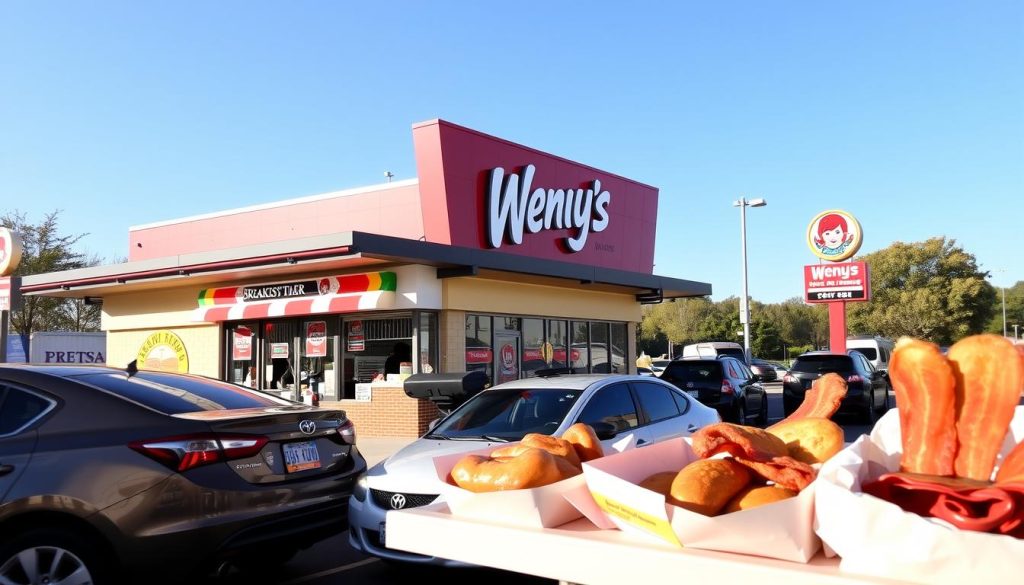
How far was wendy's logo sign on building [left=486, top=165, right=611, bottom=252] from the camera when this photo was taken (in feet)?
57.4

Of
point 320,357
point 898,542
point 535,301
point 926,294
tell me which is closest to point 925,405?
point 898,542

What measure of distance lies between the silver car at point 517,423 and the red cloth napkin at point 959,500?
4.26m

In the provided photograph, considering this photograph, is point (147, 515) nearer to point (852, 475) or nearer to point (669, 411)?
point (852, 475)

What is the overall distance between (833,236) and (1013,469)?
92.0ft

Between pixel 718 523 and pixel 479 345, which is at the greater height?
pixel 479 345

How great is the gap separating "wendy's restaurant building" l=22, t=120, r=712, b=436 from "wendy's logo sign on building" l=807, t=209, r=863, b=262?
7572 mm

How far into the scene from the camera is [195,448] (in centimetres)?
473

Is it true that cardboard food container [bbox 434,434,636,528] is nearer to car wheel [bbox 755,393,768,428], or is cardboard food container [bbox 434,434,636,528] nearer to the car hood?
the car hood

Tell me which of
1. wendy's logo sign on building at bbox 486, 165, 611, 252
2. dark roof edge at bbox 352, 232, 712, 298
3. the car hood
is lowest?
the car hood

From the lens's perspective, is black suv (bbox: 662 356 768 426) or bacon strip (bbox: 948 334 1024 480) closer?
bacon strip (bbox: 948 334 1024 480)

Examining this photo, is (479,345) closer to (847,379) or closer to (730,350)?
(847,379)

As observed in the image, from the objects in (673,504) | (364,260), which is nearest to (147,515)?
(673,504)

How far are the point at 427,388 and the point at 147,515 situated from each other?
5238 millimetres

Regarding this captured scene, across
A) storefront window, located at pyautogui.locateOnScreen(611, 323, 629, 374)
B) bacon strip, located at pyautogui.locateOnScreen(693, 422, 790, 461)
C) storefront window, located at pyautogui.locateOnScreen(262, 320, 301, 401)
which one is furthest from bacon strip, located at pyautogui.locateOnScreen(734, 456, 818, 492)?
storefront window, located at pyautogui.locateOnScreen(611, 323, 629, 374)
